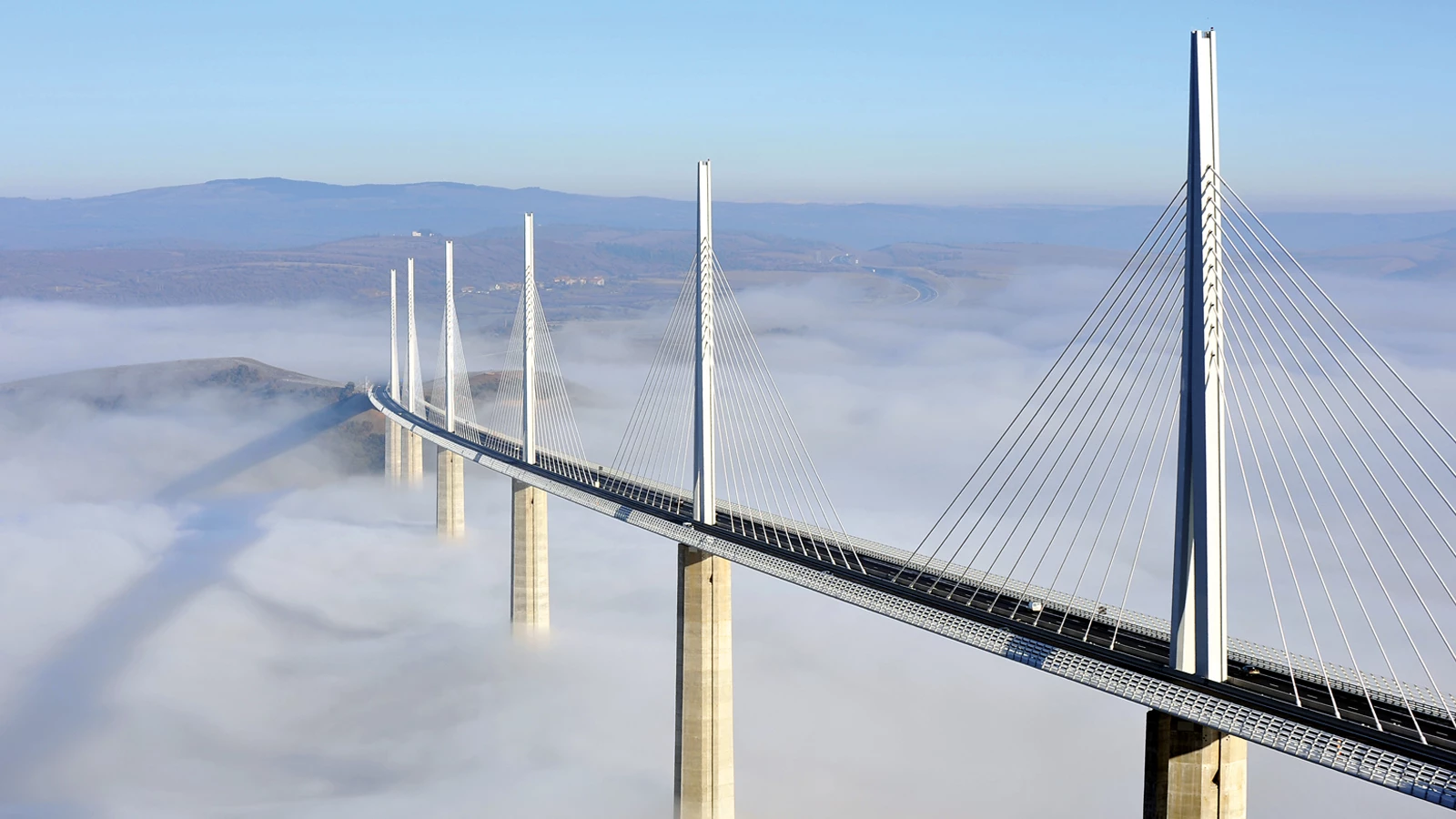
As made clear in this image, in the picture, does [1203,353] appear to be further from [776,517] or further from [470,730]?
[470,730]

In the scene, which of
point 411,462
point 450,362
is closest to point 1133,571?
point 450,362

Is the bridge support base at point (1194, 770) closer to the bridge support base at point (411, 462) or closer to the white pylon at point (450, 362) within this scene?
the white pylon at point (450, 362)

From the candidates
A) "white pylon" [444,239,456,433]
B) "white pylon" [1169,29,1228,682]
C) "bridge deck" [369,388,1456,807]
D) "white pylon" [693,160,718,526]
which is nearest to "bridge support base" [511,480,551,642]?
"white pylon" [444,239,456,433]

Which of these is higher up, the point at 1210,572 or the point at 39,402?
the point at 1210,572

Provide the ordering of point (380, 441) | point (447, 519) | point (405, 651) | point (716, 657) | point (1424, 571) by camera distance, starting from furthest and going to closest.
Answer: point (380, 441), point (1424, 571), point (447, 519), point (405, 651), point (716, 657)

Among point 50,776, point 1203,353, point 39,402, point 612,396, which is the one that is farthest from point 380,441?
point 1203,353

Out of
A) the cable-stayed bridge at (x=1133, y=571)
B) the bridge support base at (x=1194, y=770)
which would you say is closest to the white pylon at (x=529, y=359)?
the cable-stayed bridge at (x=1133, y=571)

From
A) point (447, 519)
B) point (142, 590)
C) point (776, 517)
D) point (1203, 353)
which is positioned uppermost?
point (1203, 353)
